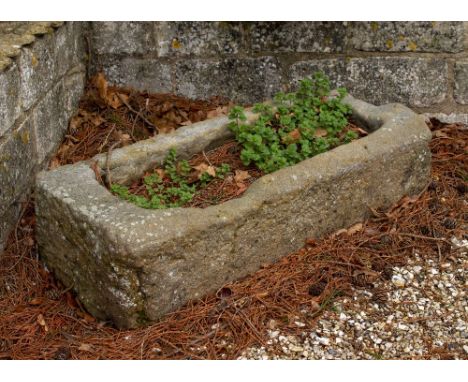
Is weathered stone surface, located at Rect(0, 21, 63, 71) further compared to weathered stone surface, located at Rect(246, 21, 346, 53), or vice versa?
weathered stone surface, located at Rect(246, 21, 346, 53)

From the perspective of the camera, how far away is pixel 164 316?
368cm

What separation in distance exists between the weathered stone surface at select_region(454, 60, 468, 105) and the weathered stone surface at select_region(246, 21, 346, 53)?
29.1 inches

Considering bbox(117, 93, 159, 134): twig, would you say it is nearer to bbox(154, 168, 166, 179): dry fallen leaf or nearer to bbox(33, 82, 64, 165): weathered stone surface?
bbox(33, 82, 64, 165): weathered stone surface

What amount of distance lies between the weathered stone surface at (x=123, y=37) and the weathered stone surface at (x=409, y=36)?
1302 mm

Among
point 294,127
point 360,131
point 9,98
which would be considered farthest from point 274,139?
point 9,98

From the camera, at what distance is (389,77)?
509cm

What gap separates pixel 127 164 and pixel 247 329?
1123 millimetres

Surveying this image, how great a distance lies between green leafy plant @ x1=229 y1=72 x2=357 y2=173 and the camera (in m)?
4.34

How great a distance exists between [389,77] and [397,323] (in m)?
1.93

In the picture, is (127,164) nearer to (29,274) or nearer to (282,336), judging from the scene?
(29,274)

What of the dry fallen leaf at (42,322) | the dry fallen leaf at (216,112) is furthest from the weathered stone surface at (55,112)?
the dry fallen leaf at (42,322)

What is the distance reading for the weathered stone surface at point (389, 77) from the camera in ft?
16.5

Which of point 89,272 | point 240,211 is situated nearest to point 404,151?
point 240,211

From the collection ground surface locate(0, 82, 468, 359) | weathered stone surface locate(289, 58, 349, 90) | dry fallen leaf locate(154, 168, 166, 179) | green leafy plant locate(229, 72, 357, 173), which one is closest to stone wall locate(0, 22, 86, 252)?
ground surface locate(0, 82, 468, 359)
